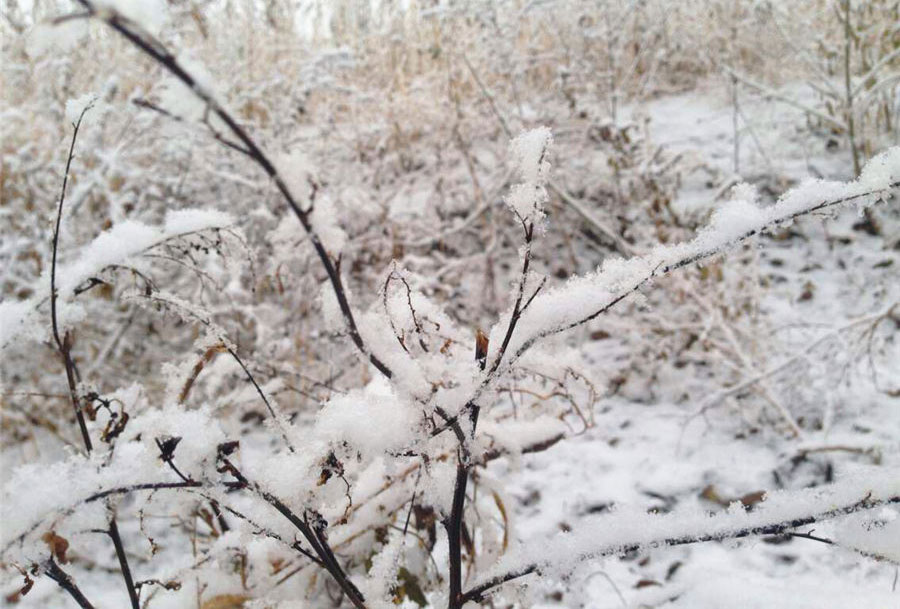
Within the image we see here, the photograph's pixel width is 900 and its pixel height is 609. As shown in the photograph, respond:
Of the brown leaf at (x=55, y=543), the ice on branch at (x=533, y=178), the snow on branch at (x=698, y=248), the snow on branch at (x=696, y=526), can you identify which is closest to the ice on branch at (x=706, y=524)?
the snow on branch at (x=696, y=526)

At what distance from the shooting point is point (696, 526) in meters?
0.61

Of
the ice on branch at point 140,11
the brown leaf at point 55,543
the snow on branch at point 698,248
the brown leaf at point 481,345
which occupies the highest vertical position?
the ice on branch at point 140,11

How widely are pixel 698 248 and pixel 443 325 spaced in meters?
0.33

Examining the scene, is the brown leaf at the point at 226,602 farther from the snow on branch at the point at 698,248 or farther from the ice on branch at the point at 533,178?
the ice on branch at the point at 533,178

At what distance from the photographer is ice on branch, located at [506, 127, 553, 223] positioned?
58 centimetres

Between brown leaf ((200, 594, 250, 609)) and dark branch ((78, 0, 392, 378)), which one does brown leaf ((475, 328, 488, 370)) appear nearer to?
dark branch ((78, 0, 392, 378))

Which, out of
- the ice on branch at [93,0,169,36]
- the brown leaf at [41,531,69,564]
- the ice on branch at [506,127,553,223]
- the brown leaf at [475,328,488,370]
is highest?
the ice on branch at [93,0,169,36]

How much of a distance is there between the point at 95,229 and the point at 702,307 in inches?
117

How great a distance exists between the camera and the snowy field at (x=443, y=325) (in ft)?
2.06

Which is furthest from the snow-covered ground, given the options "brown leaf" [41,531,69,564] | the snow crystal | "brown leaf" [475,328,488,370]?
the snow crystal

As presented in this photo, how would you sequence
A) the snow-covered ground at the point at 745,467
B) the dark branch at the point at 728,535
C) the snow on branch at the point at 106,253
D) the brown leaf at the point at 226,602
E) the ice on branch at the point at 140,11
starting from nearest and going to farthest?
the ice on branch at the point at 140,11 < the dark branch at the point at 728,535 < the snow on branch at the point at 106,253 < the brown leaf at the point at 226,602 < the snow-covered ground at the point at 745,467

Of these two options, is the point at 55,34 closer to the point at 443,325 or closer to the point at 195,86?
the point at 195,86

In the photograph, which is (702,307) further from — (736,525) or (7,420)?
(7,420)

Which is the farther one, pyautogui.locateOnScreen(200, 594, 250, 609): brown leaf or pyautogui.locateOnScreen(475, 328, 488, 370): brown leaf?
pyautogui.locateOnScreen(200, 594, 250, 609): brown leaf
